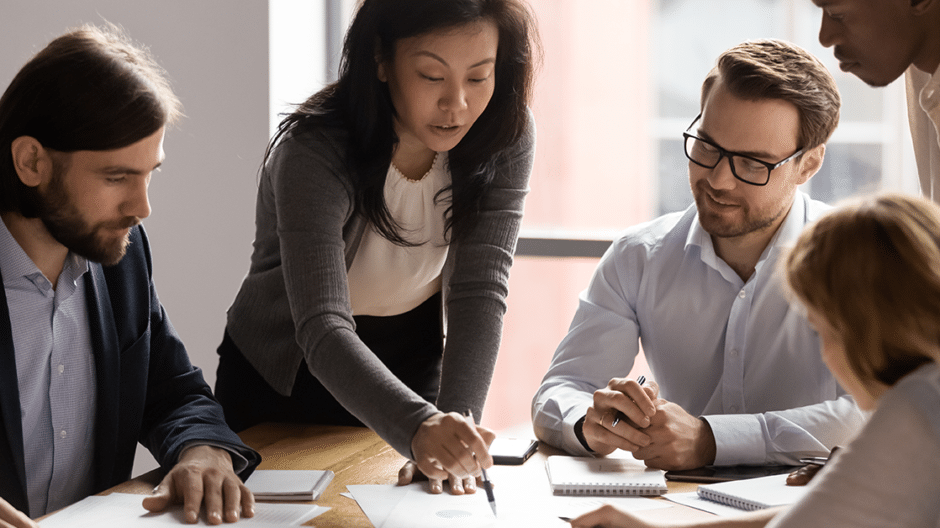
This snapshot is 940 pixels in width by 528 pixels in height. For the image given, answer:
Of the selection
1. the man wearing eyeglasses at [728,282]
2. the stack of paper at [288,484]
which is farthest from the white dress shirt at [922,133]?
the stack of paper at [288,484]

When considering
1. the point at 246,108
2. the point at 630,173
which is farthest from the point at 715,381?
the point at 246,108

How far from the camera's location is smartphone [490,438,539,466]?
1.53 meters

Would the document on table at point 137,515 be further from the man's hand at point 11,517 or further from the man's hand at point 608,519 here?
the man's hand at point 608,519

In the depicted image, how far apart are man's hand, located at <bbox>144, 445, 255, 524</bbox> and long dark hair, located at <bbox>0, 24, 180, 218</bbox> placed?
53 cm

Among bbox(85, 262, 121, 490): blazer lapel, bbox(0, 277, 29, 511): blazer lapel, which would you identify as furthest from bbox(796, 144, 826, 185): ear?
bbox(0, 277, 29, 511): blazer lapel

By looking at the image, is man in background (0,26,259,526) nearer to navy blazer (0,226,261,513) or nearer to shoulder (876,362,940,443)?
navy blazer (0,226,261,513)

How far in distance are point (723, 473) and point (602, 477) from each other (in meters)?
0.22

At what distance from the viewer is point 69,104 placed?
4.59ft

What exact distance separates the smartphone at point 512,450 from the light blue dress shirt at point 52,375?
0.74 metres

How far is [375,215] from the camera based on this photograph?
162 cm

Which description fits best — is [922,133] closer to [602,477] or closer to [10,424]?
[602,477]

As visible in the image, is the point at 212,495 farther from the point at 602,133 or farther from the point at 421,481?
the point at 602,133

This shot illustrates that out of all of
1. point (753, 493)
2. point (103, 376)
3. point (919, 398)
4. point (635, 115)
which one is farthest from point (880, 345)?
point (635, 115)

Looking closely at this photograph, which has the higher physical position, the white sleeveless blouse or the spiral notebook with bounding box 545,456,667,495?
the white sleeveless blouse
